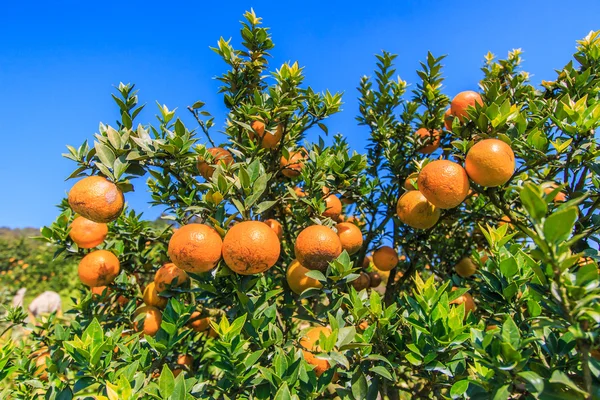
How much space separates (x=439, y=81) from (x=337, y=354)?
1933mm

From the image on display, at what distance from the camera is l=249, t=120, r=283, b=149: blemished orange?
6.60ft

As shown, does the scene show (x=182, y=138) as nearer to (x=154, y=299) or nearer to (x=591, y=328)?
(x=154, y=299)

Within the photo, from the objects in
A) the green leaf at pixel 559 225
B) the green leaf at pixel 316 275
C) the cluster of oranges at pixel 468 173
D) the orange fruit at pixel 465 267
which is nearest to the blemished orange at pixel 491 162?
the cluster of oranges at pixel 468 173

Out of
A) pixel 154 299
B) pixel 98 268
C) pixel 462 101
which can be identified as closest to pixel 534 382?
pixel 462 101

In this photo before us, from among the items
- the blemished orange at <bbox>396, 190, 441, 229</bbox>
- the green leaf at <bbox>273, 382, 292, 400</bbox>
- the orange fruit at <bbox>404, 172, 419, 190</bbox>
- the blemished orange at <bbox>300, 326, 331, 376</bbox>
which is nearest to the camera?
the green leaf at <bbox>273, 382, 292, 400</bbox>

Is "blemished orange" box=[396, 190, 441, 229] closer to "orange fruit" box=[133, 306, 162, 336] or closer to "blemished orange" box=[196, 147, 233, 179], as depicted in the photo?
"blemished orange" box=[196, 147, 233, 179]

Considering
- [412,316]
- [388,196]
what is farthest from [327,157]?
[412,316]

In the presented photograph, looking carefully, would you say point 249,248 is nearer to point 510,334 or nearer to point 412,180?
point 510,334

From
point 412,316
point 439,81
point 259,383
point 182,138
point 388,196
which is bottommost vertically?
point 259,383

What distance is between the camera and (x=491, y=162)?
1.39 m

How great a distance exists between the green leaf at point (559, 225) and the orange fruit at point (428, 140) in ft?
5.33

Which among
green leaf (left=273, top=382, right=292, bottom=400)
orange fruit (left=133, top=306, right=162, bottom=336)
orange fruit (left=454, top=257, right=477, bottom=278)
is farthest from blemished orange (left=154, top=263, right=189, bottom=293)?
orange fruit (left=454, top=257, right=477, bottom=278)

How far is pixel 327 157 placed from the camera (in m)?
1.99

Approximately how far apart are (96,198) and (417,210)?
4.68 ft
